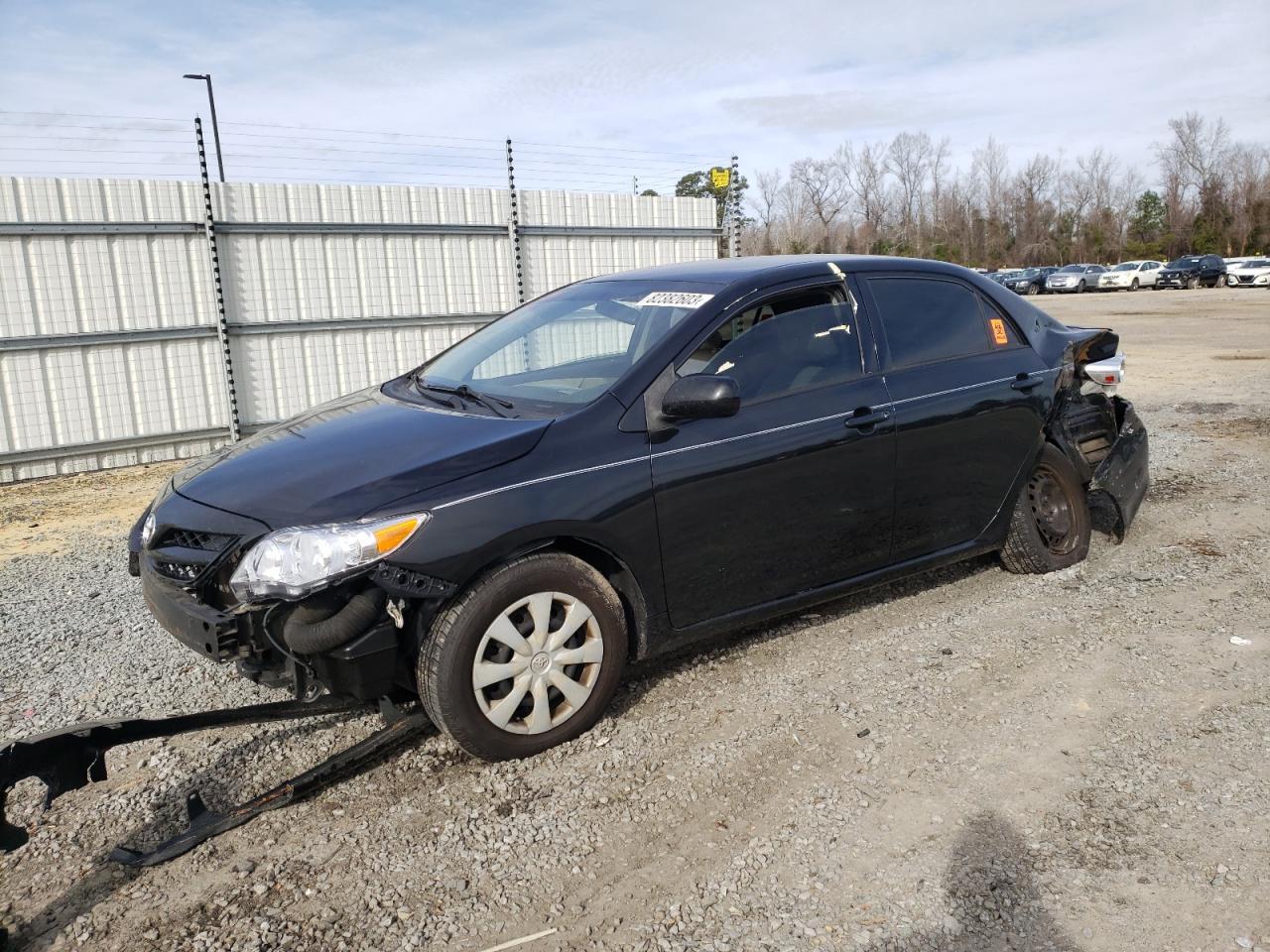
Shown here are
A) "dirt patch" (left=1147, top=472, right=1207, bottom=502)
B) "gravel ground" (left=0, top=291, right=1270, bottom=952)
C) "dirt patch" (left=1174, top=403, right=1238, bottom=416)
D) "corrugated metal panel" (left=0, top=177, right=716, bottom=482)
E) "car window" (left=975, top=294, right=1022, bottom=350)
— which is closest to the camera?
"gravel ground" (left=0, top=291, right=1270, bottom=952)

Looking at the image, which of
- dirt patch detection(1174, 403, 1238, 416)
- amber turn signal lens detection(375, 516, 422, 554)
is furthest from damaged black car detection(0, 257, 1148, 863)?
dirt patch detection(1174, 403, 1238, 416)

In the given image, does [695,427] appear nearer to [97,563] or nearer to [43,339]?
[97,563]

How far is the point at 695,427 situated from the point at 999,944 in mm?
1987

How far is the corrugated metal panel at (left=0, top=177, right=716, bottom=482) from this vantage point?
882 cm

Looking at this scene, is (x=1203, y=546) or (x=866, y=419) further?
(x=1203, y=546)

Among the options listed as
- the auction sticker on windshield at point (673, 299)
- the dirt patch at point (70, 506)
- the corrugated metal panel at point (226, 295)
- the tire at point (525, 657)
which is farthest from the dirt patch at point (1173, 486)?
the dirt patch at point (70, 506)

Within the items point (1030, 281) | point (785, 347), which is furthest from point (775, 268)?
point (1030, 281)

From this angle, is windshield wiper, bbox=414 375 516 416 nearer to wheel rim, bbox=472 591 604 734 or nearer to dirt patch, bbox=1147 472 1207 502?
wheel rim, bbox=472 591 604 734

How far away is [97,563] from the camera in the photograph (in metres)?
6.23

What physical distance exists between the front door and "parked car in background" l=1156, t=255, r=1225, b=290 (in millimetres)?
48224

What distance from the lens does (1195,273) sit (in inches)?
1768

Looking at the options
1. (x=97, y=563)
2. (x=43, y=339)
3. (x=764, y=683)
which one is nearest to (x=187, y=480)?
(x=764, y=683)

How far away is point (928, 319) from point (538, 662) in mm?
2521

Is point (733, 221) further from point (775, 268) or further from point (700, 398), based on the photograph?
point (700, 398)
